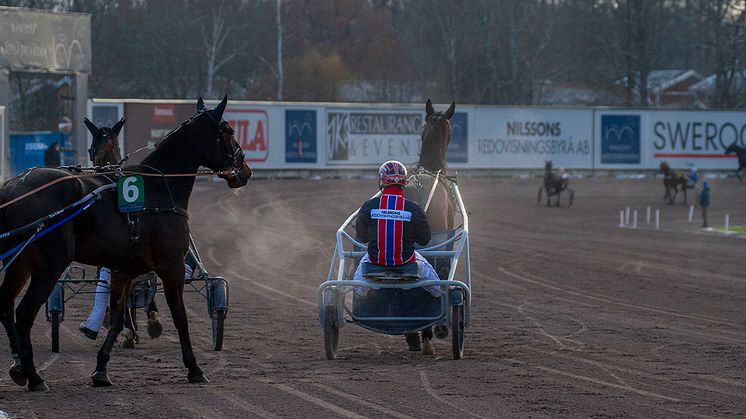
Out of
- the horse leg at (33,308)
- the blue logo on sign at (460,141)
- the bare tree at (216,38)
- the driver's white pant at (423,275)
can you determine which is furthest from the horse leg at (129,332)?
the bare tree at (216,38)

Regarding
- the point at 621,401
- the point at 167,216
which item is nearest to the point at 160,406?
the point at 167,216

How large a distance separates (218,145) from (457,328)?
2588 millimetres

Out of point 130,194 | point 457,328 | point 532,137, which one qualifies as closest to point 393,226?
point 457,328

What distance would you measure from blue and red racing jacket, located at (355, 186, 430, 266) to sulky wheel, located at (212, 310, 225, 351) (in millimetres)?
1488

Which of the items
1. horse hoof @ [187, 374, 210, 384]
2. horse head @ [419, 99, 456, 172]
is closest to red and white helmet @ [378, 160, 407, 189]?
horse head @ [419, 99, 456, 172]

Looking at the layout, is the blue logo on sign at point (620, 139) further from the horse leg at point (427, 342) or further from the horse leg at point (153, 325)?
the horse leg at point (153, 325)

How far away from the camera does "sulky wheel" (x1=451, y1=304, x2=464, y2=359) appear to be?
10680 mm

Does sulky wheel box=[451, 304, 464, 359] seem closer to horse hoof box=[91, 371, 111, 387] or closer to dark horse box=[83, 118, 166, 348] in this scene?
dark horse box=[83, 118, 166, 348]

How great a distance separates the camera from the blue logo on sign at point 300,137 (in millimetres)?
46219

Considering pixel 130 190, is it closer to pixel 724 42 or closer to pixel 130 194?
pixel 130 194

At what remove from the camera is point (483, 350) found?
37.8 feet

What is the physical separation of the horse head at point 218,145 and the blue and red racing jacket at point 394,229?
1.29 m

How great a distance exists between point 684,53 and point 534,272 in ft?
229

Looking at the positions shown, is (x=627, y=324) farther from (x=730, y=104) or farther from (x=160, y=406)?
(x=730, y=104)
